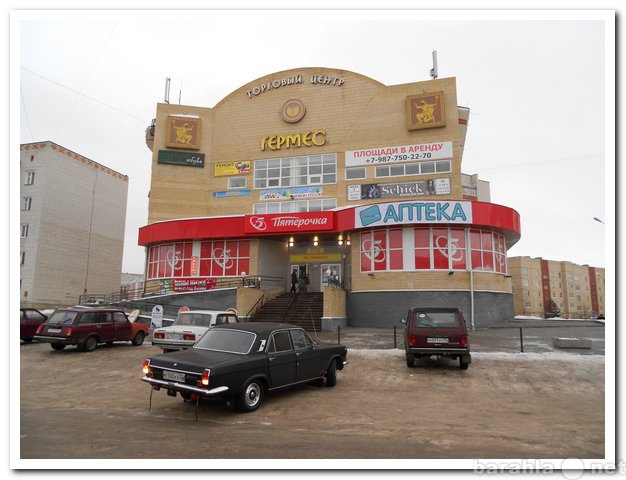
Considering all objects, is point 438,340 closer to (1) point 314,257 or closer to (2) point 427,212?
(2) point 427,212

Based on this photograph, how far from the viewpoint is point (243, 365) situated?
22.9 feet

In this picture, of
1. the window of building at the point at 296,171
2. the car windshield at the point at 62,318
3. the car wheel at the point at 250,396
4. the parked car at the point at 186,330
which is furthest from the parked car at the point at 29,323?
the window of building at the point at 296,171

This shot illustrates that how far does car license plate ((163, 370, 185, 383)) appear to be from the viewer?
6.61 meters

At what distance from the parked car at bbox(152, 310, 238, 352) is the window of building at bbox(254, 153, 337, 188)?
55.5 feet

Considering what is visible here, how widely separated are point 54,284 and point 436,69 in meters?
36.2

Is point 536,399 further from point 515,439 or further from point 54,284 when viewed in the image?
point 54,284

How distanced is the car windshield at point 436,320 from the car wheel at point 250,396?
5699 mm

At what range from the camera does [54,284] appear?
36812 millimetres

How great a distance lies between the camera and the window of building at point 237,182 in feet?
100

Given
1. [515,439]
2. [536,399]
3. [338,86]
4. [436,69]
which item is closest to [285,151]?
[338,86]

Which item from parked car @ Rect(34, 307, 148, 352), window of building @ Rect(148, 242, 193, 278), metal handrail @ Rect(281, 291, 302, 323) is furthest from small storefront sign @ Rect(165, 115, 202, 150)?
parked car @ Rect(34, 307, 148, 352)

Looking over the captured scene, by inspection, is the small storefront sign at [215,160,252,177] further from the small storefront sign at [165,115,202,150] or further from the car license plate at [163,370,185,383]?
the car license plate at [163,370,185,383]

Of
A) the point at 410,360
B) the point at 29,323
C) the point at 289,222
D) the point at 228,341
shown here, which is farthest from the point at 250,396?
the point at 289,222

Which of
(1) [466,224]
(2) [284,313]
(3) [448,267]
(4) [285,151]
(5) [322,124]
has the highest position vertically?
(5) [322,124]
